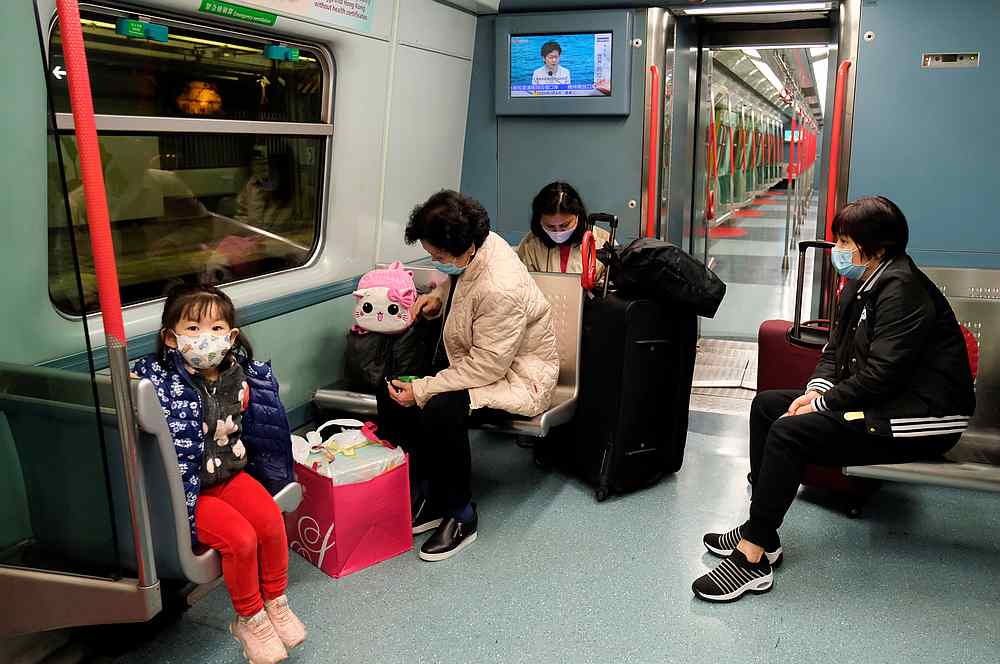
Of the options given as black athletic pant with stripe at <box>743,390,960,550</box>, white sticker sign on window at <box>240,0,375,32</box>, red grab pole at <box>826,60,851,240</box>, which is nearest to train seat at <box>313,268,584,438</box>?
black athletic pant with stripe at <box>743,390,960,550</box>

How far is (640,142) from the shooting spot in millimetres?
5250

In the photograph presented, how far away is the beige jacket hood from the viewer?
3521mm

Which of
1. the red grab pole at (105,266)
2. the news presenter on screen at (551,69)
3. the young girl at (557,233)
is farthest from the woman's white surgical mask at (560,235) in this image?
the red grab pole at (105,266)

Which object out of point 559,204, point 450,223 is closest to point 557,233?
point 559,204

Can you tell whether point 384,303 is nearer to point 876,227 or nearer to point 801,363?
point 801,363

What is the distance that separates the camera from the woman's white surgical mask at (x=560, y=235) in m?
4.34

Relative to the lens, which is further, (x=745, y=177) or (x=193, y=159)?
(x=745, y=177)

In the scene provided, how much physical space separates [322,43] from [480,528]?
7.19ft

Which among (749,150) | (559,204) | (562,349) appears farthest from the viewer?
(749,150)

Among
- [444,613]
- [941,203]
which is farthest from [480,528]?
[941,203]

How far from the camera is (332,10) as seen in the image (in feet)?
12.4

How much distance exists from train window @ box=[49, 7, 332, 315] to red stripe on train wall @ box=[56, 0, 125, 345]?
0.88ft

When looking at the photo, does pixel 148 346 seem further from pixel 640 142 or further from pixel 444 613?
pixel 640 142

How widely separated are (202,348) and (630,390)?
6.18 feet
